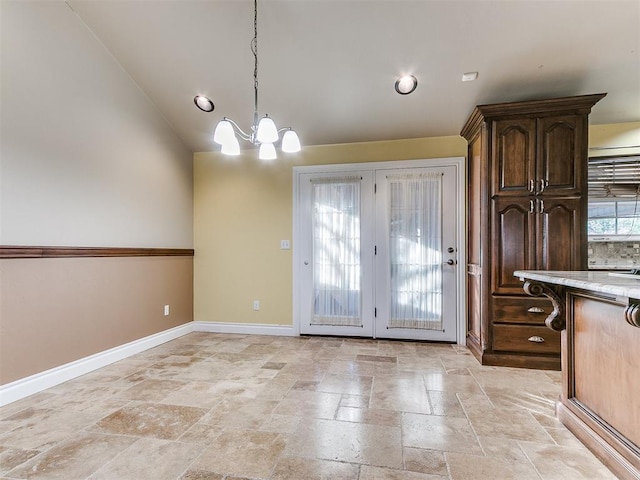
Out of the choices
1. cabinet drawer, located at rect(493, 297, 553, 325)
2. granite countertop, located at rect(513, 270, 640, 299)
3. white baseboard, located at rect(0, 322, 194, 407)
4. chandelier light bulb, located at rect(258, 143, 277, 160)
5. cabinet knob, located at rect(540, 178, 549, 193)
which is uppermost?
chandelier light bulb, located at rect(258, 143, 277, 160)

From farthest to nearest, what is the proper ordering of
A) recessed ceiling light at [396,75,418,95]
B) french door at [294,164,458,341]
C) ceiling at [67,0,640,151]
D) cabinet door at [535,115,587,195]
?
french door at [294,164,458,341], recessed ceiling light at [396,75,418,95], cabinet door at [535,115,587,195], ceiling at [67,0,640,151]

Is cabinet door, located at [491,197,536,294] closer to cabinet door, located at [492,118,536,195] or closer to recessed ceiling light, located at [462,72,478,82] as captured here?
cabinet door, located at [492,118,536,195]

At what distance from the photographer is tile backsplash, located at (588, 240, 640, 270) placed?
3.14m

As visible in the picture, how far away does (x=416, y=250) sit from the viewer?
3.58 metres

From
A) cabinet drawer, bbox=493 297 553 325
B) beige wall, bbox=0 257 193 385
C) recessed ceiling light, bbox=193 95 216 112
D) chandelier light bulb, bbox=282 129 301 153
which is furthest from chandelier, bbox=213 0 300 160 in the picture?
cabinet drawer, bbox=493 297 553 325

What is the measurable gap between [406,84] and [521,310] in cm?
226

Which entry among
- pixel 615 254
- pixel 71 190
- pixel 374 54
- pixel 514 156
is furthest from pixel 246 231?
pixel 615 254

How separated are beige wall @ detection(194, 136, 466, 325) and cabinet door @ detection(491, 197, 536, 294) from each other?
1.59m

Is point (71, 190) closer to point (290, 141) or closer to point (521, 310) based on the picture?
point (290, 141)

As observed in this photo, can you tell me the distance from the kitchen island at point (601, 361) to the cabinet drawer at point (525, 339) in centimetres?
92

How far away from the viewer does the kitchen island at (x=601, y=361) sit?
1388mm

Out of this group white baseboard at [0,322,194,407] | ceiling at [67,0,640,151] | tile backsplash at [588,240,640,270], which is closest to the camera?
white baseboard at [0,322,194,407]

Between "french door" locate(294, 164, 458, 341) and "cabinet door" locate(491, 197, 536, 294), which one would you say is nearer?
"cabinet door" locate(491, 197, 536, 294)

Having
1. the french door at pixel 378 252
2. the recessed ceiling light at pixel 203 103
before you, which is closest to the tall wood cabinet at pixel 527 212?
the french door at pixel 378 252
